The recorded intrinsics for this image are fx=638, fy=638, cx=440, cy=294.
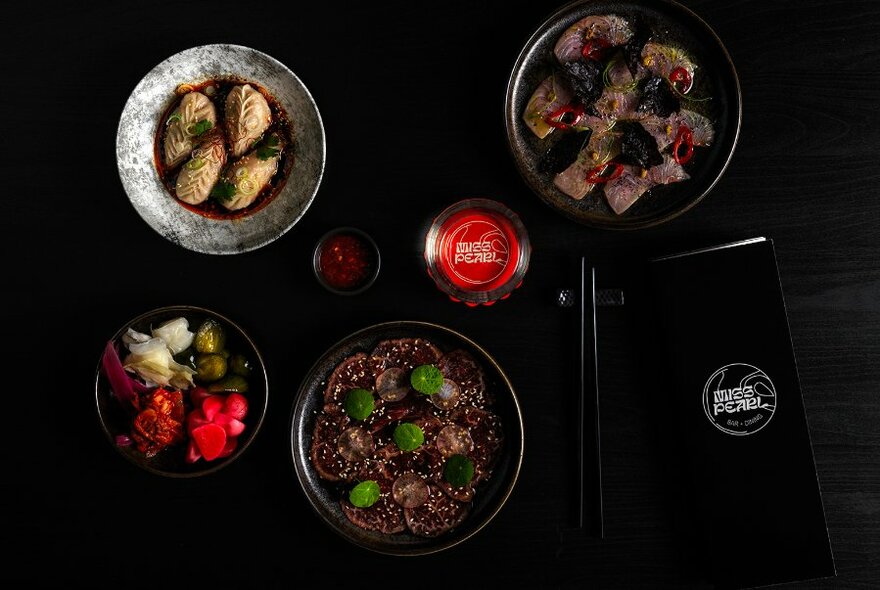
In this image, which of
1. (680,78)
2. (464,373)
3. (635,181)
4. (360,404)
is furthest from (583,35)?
(360,404)

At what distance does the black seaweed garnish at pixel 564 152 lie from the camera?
110 inches

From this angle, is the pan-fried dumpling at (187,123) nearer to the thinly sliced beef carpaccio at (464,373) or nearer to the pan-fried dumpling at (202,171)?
the pan-fried dumpling at (202,171)

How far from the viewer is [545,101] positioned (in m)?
2.80

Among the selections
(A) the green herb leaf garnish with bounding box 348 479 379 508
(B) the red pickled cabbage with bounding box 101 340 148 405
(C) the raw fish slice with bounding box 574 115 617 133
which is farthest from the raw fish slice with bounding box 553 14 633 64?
(B) the red pickled cabbage with bounding box 101 340 148 405

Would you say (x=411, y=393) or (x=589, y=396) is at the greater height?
(x=411, y=393)

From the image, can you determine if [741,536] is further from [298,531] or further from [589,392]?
[298,531]

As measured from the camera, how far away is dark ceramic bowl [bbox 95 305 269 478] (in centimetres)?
267

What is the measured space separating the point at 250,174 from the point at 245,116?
0.25m

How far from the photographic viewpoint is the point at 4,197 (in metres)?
2.88

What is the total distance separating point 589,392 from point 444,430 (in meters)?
0.67

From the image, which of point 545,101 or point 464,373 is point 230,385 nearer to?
point 464,373

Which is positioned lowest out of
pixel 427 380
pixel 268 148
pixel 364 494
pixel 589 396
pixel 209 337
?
pixel 589 396

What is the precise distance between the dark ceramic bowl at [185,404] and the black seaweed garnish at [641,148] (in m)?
1.83

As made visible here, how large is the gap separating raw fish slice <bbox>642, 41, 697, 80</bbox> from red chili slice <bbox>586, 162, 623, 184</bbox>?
1.45 ft
